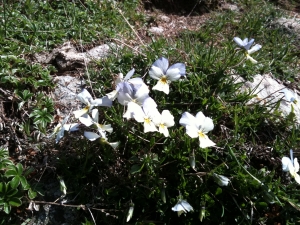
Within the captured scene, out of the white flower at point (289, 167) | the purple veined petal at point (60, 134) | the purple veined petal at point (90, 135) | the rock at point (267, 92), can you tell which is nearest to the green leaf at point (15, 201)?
the purple veined petal at point (60, 134)

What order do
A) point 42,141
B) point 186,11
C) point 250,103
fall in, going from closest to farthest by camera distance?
1. point 42,141
2. point 250,103
3. point 186,11

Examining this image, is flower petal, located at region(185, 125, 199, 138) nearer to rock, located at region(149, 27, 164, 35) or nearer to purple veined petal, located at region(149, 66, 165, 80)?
purple veined petal, located at region(149, 66, 165, 80)

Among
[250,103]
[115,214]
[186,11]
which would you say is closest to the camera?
[115,214]

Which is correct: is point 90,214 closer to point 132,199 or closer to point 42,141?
point 132,199

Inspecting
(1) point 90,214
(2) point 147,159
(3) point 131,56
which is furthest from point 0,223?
(3) point 131,56

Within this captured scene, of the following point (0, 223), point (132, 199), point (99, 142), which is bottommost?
point (0, 223)

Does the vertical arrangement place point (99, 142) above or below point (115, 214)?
above

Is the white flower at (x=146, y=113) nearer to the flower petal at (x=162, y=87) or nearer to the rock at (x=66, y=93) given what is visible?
the flower petal at (x=162, y=87)

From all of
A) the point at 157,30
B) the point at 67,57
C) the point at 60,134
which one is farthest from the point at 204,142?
the point at 157,30
